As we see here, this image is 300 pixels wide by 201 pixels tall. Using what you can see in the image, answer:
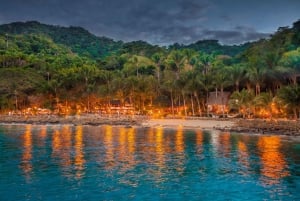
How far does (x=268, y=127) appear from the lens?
190ft

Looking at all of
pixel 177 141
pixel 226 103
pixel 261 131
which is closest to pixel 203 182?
pixel 177 141

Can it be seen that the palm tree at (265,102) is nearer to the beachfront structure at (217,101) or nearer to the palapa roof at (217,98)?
the beachfront structure at (217,101)

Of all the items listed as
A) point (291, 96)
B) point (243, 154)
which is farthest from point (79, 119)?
point (243, 154)

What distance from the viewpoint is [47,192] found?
24.0 m

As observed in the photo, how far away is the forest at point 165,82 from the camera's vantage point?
7619 cm

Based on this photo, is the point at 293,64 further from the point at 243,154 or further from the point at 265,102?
the point at 243,154

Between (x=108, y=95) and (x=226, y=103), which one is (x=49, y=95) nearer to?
(x=108, y=95)

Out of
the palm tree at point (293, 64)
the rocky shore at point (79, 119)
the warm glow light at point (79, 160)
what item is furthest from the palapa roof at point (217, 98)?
the warm glow light at point (79, 160)

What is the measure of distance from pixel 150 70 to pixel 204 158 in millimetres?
85205

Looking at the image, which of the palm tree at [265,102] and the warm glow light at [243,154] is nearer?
the warm glow light at [243,154]

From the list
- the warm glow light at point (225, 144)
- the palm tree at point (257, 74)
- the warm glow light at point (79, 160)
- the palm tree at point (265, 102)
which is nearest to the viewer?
the warm glow light at point (79, 160)

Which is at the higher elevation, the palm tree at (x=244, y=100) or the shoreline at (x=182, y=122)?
the palm tree at (x=244, y=100)

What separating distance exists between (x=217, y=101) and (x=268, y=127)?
101ft

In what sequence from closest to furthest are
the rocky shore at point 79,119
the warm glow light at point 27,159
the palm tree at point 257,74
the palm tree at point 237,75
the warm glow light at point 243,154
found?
the warm glow light at point 27,159, the warm glow light at point 243,154, the palm tree at point 257,74, the palm tree at point 237,75, the rocky shore at point 79,119
